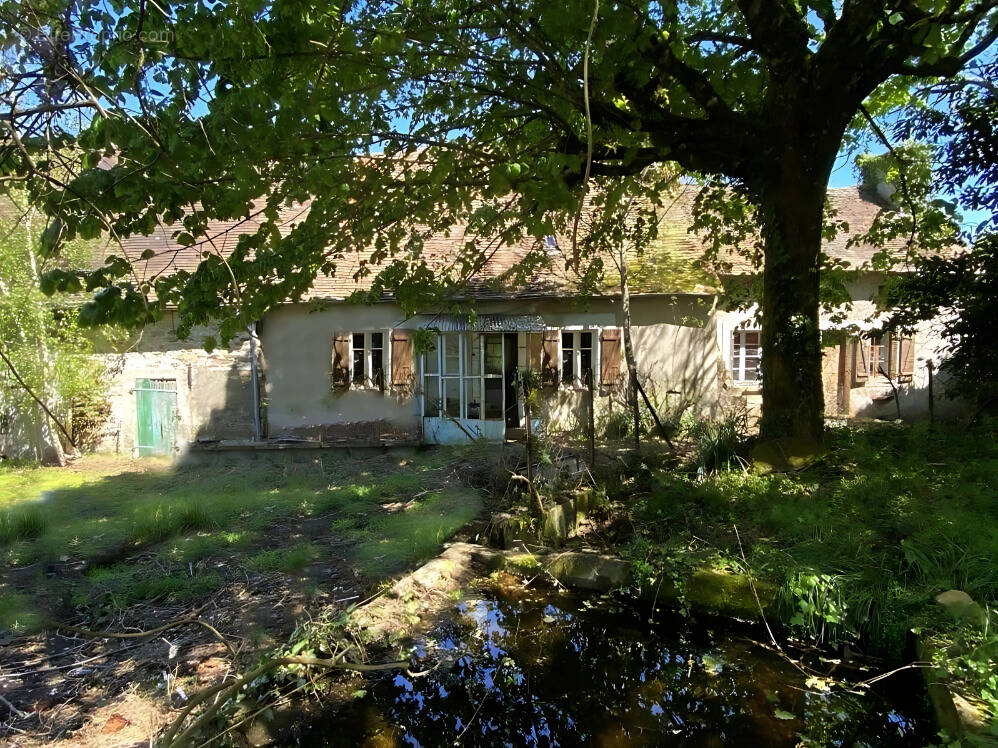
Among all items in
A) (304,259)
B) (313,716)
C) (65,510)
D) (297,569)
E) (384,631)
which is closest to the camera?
(313,716)

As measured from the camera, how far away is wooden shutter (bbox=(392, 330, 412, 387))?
451 inches

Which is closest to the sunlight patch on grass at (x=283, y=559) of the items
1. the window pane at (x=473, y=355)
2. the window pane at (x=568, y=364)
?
the window pane at (x=473, y=355)

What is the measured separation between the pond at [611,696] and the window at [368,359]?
7895 millimetres

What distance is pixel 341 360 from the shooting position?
1164cm

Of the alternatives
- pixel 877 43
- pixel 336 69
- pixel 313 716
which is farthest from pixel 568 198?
pixel 877 43

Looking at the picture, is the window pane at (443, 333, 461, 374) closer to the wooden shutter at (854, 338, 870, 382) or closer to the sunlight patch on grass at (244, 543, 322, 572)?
the sunlight patch on grass at (244, 543, 322, 572)

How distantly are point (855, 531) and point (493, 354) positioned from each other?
828cm

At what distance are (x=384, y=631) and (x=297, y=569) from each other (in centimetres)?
163

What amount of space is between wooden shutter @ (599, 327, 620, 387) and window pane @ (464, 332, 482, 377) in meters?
2.48

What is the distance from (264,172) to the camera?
411 centimetres

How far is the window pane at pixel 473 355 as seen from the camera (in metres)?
11.8

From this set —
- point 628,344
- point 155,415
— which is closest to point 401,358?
point 628,344

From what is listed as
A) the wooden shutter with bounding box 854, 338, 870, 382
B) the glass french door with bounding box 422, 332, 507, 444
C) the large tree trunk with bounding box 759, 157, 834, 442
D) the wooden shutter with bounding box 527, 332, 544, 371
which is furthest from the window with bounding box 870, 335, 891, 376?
the glass french door with bounding box 422, 332, 507, 444

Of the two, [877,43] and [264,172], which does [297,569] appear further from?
[877,43]
